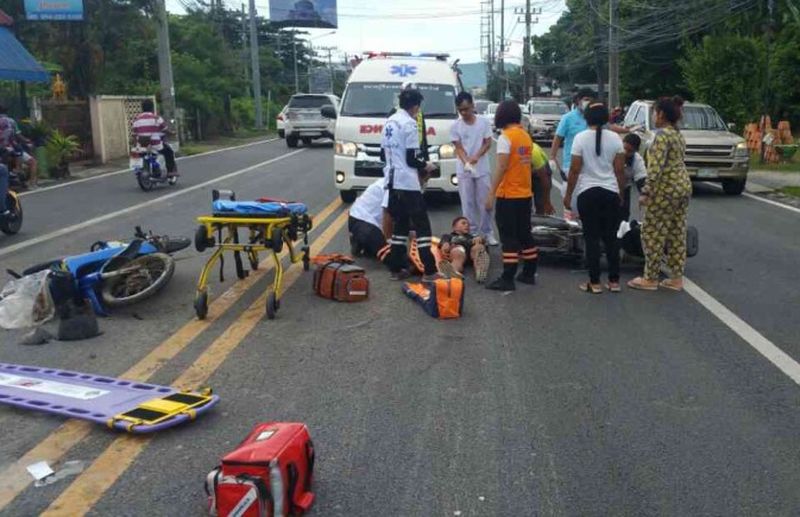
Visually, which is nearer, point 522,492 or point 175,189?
point 522,492

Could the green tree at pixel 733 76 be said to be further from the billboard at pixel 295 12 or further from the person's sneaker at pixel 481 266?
the billboard at pixel 295 12

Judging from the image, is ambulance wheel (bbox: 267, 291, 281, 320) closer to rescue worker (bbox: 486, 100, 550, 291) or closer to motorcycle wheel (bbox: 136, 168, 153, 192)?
rescue worker (bbox: 486, 100, 550, 291)

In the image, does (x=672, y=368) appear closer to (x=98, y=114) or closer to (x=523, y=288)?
(x=523, y=288)

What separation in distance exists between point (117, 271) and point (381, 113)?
23.3 feet

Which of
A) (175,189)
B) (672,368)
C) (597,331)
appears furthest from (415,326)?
(175,189)

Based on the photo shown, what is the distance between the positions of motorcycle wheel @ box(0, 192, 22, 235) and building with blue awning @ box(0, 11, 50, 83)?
930 centimetres

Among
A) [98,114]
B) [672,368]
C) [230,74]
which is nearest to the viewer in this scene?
[672,368]

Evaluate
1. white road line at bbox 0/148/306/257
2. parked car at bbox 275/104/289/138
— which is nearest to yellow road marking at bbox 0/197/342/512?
white road line at bbox 0/148/306/257

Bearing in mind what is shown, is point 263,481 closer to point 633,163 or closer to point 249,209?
point 249,209

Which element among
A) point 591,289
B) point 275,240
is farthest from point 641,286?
point 275,240

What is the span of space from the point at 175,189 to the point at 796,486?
14.6 meters

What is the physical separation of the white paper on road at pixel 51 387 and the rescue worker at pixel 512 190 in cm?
401

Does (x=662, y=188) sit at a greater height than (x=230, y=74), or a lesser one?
lesser

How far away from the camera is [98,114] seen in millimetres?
24234
